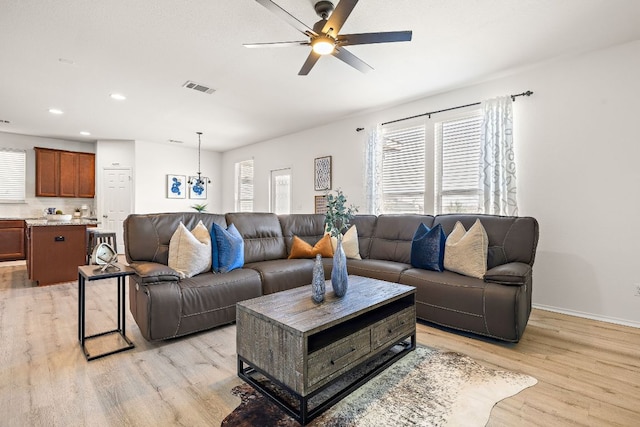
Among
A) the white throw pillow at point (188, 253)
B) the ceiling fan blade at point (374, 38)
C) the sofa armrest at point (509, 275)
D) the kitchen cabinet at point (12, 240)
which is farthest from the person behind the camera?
the kitchen cabinet at point (12, 240)

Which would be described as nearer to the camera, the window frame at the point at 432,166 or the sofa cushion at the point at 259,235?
the sofa cushion at the point at 259,235

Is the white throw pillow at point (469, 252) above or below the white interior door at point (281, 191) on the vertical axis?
below

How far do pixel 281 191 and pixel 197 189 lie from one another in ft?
9.64

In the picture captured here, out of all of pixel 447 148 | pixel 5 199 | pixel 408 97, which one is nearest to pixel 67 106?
pixel 5 199

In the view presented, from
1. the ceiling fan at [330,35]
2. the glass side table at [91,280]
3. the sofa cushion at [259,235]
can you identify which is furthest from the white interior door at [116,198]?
the ceiling fan at [330,35]

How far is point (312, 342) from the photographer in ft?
5.66

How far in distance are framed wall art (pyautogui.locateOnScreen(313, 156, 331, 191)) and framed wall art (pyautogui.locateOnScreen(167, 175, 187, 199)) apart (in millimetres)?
4097

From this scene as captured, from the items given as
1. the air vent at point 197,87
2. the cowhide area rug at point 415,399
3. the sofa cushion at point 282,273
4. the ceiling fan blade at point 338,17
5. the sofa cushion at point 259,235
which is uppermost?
the air vent at point 197,87

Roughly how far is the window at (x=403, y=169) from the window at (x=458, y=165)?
260mm

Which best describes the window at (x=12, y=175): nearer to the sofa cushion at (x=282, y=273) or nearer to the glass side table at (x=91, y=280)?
the glass side table at (x=91, y=280)

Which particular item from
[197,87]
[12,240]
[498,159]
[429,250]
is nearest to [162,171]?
[12,240]

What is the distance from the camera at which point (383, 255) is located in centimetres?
390

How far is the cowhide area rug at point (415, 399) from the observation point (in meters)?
1.59

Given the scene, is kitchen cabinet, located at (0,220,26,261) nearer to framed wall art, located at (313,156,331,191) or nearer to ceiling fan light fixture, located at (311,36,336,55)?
framed wall art, located at (313,156,331,191)
